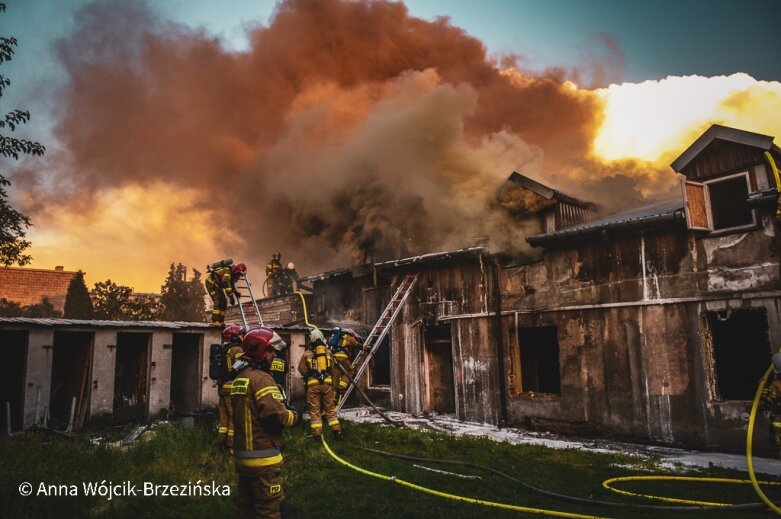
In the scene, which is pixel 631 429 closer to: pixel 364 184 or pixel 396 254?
pixel 396 254

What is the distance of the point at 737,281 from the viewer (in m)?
9.61

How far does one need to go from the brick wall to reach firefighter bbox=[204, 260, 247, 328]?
108ft

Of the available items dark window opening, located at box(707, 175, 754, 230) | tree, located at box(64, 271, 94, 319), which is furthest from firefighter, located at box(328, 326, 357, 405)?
tree, located at box(64, 271, 94, 319)

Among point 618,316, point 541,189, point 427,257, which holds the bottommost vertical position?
point 618,316

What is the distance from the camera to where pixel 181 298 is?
32906mm

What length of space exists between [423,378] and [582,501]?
936 cm

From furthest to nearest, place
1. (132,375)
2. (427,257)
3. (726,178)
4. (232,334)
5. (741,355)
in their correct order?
(132,375) → (427,257) → (741,355) → (726,178) → (232,334)

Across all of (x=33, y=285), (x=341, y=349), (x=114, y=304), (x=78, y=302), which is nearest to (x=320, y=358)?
(x=341, y=349)

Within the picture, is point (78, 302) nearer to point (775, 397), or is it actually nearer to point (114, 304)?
point (114, 304)

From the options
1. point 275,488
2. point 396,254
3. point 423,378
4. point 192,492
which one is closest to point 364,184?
point 396,254

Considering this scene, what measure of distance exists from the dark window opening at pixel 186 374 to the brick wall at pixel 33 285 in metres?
→ 29.3

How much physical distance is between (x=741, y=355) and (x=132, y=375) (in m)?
17.5

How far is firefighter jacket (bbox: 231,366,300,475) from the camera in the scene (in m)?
4.03

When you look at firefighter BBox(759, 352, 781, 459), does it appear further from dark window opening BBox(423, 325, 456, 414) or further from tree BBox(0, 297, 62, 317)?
tree BBox(0, 297, 62, 317)
